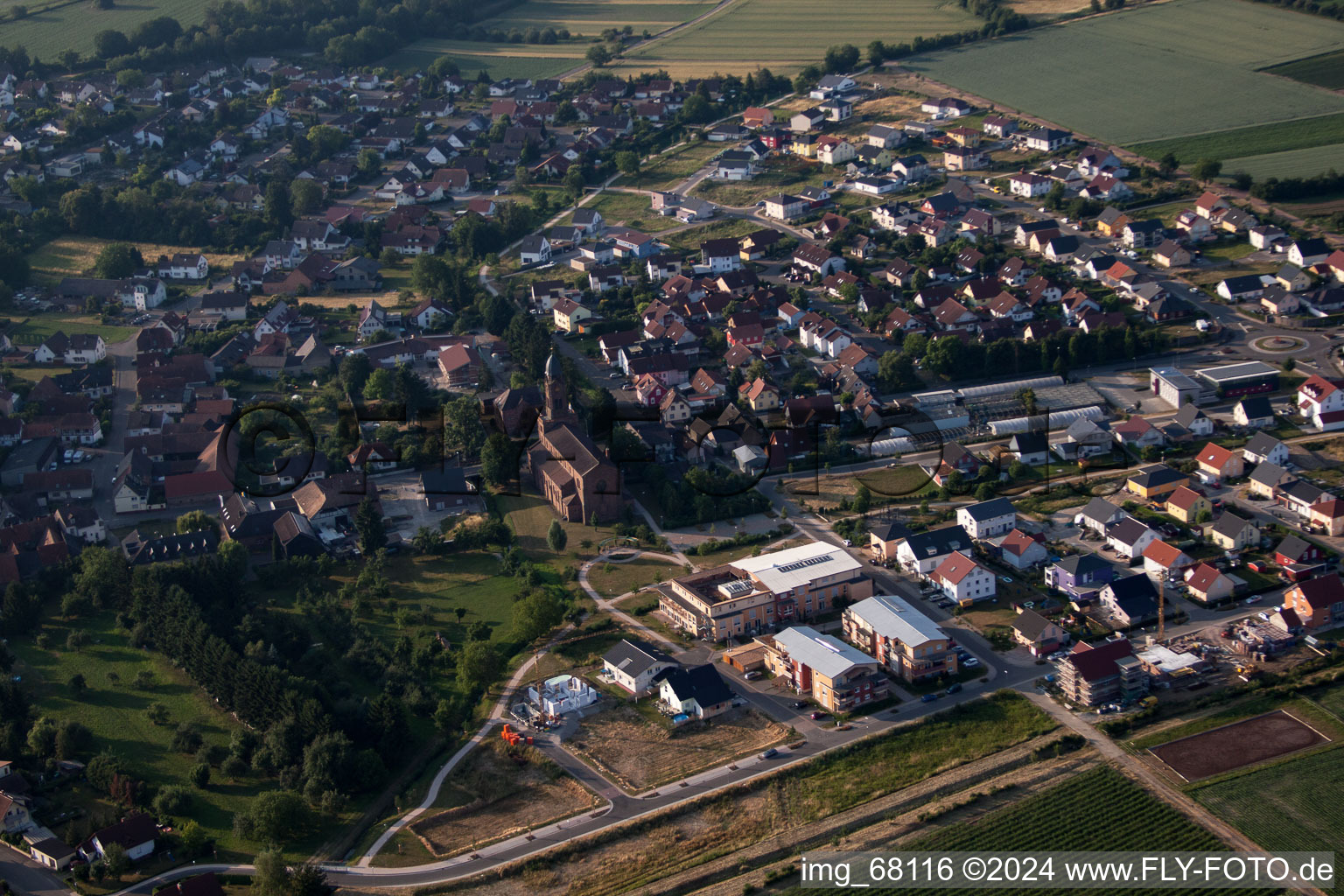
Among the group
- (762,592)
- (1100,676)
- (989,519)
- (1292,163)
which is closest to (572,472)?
(762,592)

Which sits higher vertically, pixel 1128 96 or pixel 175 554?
pixel 1128 96

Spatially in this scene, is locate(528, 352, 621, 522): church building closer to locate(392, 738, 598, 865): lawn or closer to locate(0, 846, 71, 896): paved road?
locate(392, 738, 598, 865): lawn

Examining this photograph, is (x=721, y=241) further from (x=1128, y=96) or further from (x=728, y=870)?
(x=728, y=870)

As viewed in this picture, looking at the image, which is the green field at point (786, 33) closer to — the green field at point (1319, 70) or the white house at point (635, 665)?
the green field at point (1319, 70)

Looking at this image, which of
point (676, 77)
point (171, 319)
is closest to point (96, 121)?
point (171, 319)

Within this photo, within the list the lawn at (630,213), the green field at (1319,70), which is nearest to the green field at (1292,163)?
the green field at (1319,70)

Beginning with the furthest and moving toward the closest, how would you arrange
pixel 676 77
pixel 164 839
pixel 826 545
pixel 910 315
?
pixel 676 77, pixel 910 315, pixel 826 545, pixel 164 839
